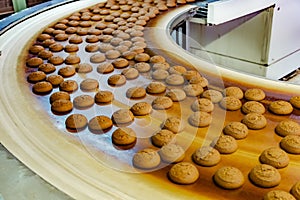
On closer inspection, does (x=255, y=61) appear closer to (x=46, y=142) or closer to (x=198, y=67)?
(x=198, y=67)

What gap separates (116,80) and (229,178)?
A: 0.80 metres

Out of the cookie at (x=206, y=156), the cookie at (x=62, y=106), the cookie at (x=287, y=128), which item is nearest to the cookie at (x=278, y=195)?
the cookie at (x=206, y=156)

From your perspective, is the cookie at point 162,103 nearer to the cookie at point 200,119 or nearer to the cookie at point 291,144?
the cookie at point 200,119

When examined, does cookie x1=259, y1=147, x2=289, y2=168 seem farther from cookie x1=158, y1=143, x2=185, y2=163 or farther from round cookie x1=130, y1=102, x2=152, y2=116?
round cookie x1=130, y1=102, x2=152, y2=116

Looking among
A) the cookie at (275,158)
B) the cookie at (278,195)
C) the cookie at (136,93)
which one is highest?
the cookie at (278,195)

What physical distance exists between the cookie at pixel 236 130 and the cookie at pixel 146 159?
0.28 meters

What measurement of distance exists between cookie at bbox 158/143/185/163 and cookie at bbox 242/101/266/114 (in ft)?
1.22

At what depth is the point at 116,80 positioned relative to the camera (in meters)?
1.62

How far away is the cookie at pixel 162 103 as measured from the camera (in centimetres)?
141

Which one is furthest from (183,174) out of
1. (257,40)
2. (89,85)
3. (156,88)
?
(257,40)

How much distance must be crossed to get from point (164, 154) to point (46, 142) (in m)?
0.41

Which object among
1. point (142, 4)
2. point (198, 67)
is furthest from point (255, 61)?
point (198, 67)

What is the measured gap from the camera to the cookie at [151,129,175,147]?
3.86ft

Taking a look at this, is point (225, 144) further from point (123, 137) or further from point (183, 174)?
point (123, 137)
